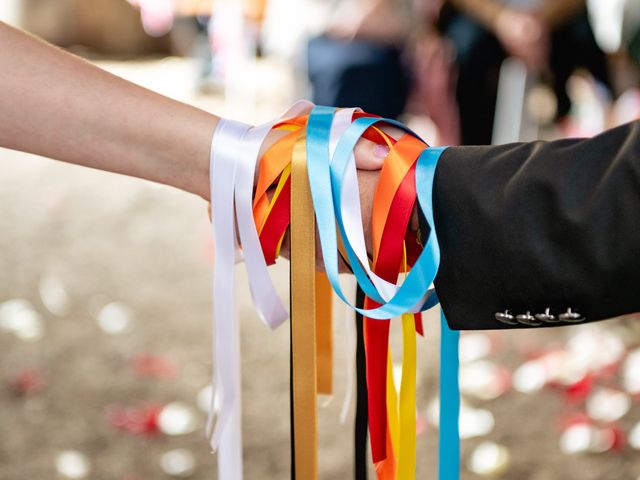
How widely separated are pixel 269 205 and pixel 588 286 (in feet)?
1.07

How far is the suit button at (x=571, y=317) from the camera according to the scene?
78 centimetres

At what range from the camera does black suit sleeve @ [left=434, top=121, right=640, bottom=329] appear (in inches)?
29.0

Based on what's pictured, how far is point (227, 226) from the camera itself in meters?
0.85

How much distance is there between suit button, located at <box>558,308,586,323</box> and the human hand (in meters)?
2.18

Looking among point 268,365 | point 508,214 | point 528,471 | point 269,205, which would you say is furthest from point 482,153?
point 268,365

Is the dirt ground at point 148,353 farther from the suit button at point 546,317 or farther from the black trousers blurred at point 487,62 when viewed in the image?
the black trousers blurred at point 487,62

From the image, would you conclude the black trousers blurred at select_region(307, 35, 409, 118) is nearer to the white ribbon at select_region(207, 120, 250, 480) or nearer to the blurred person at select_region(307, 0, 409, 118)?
the blurred person at select_region(307, 0, 409, 118)

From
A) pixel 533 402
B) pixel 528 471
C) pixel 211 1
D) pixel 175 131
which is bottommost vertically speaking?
pixel 528 471

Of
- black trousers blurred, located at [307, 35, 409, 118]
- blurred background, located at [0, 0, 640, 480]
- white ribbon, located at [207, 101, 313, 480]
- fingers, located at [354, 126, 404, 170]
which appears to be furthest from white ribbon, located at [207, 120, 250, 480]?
black trousers blurred, located at [307, 35, 409, 118]

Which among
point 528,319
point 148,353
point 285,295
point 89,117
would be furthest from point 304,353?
point 285,295

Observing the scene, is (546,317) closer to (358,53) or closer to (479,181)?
(479,181)

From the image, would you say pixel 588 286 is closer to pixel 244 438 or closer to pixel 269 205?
pixel 269 205

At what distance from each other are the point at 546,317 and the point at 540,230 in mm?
86

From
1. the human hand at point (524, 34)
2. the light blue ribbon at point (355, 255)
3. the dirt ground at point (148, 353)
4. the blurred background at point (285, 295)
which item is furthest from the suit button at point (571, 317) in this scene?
the human hand at point (524, 34)
